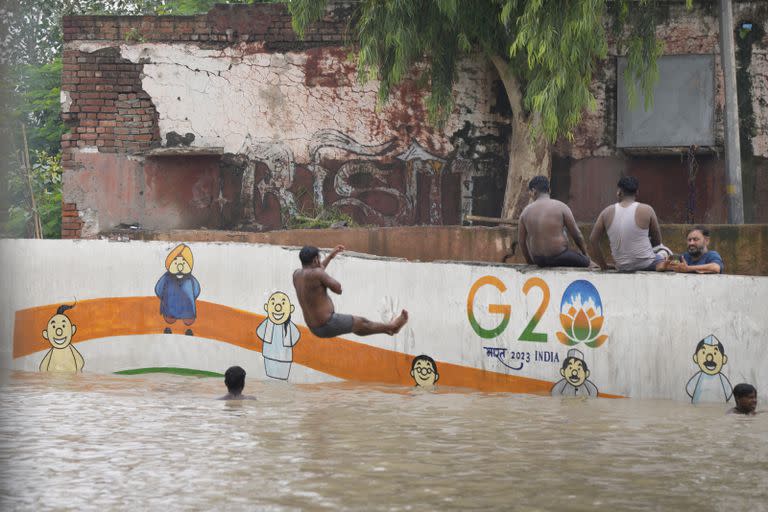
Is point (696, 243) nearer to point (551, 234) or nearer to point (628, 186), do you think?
point (628, 186)

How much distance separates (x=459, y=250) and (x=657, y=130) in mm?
6088

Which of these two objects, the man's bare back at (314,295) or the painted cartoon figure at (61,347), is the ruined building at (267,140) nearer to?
the painted cartoon figure at (61,347)

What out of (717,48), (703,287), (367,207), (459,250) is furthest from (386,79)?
(703,287)

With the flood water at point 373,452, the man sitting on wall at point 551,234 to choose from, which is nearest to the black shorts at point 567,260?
the man sitting on wall at point 551,234

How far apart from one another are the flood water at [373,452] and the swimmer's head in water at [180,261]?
1981 millimetres

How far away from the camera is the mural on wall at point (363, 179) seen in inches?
741

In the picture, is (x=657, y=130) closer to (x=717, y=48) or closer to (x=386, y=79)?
(x=717, y=48)

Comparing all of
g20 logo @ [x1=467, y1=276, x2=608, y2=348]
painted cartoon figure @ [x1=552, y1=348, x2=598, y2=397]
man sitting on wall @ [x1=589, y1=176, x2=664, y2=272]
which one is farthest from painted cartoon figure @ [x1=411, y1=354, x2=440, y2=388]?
man sitting on wall @ [x1=589, y1=176, x2=664, y2=272]

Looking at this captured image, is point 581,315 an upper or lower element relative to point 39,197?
lower

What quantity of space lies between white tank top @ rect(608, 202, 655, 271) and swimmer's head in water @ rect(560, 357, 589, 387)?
1.04 meters

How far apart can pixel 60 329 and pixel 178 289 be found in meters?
1.65

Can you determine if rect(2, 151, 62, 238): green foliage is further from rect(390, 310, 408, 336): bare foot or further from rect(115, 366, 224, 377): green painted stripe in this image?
rect(390, 310, 408, 336): bare foot

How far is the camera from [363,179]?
1888 centimetres

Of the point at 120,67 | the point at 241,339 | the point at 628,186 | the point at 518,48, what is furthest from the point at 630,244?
the point at 120,67
